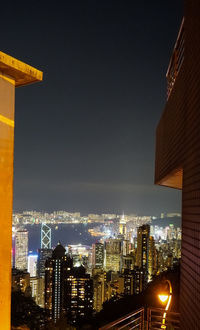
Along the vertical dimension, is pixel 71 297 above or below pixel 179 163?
below

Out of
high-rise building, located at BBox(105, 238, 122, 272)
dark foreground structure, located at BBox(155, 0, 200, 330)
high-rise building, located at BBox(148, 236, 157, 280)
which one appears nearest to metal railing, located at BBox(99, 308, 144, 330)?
dark foreground structure, located at BBox(155, 0, 200, 330)

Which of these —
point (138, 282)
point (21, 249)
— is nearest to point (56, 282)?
point (138, 282)

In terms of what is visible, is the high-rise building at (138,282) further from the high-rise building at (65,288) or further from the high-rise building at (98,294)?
the high-rise building at (65,288)

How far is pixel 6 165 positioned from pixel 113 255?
141ft

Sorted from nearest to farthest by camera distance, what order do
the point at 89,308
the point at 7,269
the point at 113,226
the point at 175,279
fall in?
the point at 7,269 → the point at 175,279 → the point at 89,308 → the point at 113,226

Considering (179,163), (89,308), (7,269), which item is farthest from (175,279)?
(89,308)

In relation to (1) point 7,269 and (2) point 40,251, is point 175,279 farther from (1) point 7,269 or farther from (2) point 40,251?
(2) point 40,251

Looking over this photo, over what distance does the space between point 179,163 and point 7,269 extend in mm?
2350

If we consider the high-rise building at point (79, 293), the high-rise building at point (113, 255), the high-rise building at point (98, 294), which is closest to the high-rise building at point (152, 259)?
the high-rise building at point (98, 294)

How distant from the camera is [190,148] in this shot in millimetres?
3211

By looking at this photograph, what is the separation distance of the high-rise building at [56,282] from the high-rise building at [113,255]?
15903 millimetres

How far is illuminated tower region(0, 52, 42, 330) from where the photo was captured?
7.14 ft

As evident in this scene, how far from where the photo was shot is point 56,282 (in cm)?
2661

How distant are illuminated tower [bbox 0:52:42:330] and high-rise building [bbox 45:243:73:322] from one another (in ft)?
80.1
